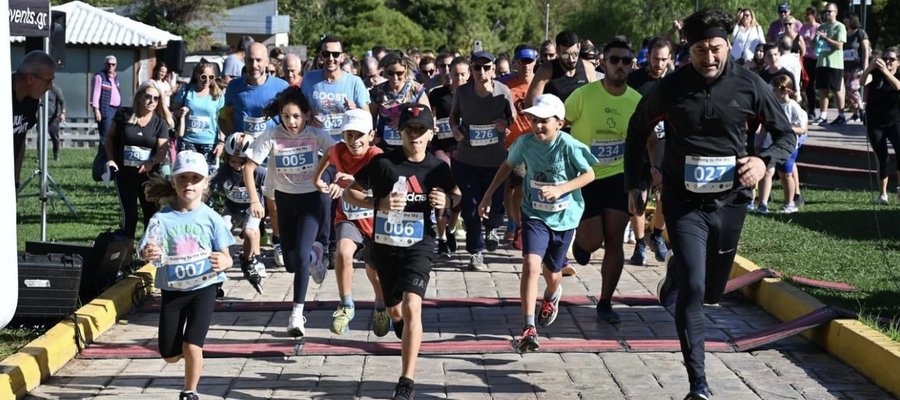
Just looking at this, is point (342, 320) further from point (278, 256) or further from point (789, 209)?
point (789, 209)

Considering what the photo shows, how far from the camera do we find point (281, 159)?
10188 millimetres

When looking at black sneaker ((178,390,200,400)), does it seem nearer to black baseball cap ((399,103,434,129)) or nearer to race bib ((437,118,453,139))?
black baseball cap ((399,103,434,129))

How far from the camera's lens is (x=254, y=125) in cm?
1242

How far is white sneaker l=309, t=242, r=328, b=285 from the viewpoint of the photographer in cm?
1008

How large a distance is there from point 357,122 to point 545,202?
137cm

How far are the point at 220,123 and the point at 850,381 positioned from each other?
692 cm

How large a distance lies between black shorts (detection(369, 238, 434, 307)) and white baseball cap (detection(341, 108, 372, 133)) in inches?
46.1

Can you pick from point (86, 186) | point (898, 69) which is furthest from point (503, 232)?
point (86, 186)

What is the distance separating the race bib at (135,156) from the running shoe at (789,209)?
777cm

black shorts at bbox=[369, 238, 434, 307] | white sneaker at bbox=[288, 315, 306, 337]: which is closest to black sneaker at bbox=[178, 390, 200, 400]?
black shorts at bbox=[369, 238, 434, 307]

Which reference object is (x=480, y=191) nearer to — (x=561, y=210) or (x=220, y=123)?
(x=220, y=123)

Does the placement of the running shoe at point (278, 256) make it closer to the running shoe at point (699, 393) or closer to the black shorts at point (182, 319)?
the black shorts at point (182, 319)

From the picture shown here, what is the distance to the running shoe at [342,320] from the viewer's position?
9422 millimetres

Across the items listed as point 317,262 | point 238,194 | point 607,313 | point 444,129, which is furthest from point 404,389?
point 444,129
